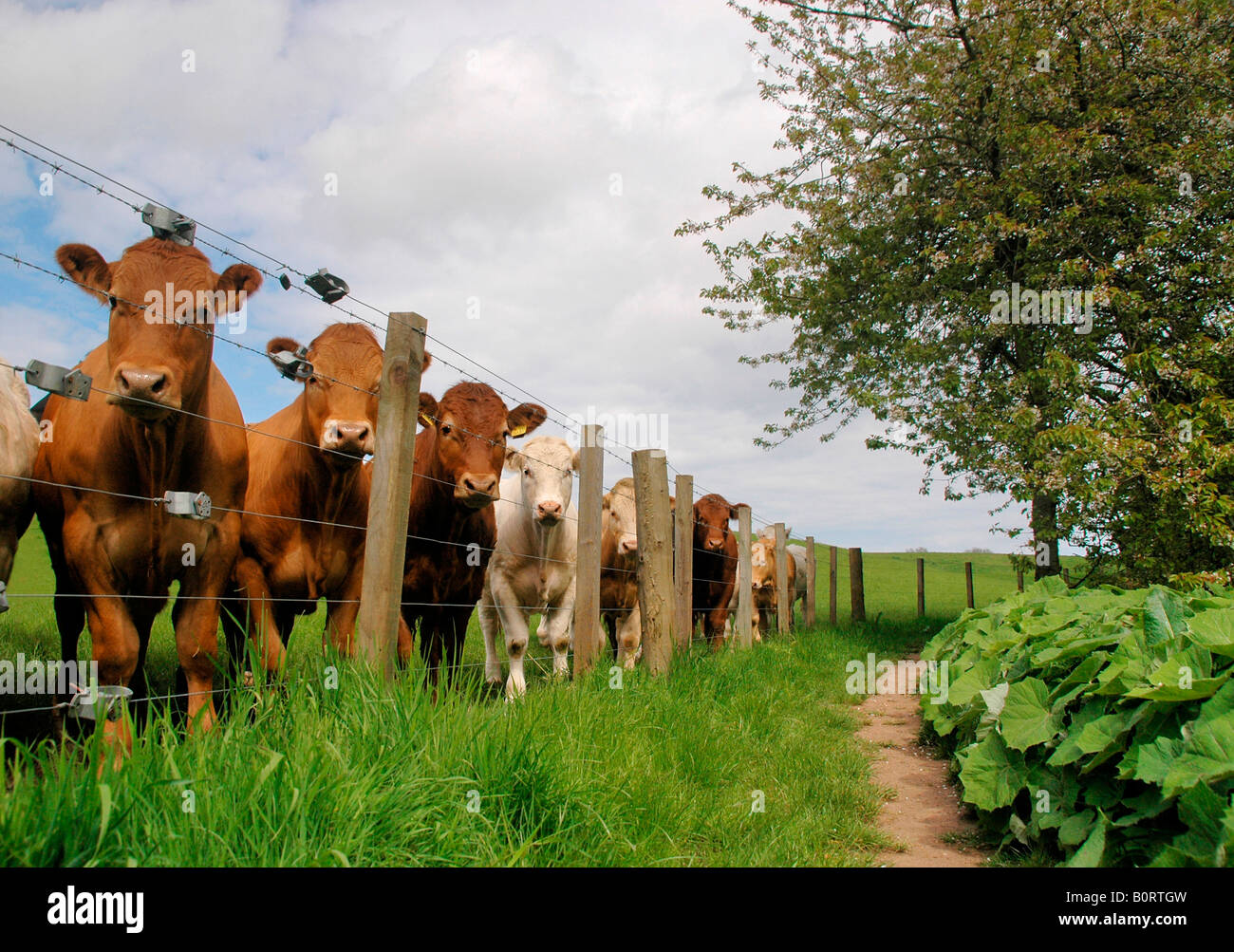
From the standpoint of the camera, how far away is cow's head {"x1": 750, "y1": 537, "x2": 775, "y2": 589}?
13086 millimetres

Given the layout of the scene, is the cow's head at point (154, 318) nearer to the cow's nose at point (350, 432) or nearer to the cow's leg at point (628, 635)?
the cow's nose at point (350, 432)

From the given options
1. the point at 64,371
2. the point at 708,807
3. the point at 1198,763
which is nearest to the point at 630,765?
the point at 708,807

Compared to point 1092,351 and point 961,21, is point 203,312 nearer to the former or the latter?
point 1092,351

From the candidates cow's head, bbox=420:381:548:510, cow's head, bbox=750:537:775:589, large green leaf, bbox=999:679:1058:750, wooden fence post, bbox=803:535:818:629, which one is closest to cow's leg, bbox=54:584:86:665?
cow's head, bbox=420:381:548:510

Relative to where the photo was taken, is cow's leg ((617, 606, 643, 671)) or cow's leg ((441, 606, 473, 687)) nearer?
cow's leg ((441, 606, 473, 687))

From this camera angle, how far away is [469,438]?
6.12 m

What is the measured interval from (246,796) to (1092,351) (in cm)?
1153

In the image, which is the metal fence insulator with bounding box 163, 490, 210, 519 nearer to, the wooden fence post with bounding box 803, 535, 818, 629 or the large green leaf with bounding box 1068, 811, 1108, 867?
the large green leaf with bounding box 1068, 811, 1108, 867

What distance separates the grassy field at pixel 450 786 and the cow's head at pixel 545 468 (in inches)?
93.7

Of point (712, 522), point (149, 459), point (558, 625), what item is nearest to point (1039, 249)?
point (712, 522)

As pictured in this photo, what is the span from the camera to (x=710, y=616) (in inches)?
438

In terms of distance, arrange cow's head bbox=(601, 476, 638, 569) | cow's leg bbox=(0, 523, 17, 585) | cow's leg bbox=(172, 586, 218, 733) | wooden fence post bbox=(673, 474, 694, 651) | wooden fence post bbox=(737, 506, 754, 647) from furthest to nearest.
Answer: wooden fence post bbox=(737, 506, 754, 647)
cow's head bbox=(601, 476, 638, 569)
wooden fence post bbox=(673, 474, 694, 651)
cow's leg bbox=(0, 523, 17, 585)
cow's leg bbox=(172, 586, 218, 733)

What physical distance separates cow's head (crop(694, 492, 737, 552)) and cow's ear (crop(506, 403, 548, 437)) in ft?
14.8

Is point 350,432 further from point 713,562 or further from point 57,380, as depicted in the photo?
point 713,562
